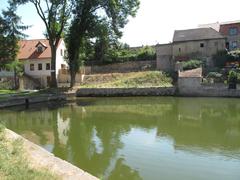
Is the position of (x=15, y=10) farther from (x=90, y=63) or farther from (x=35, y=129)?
(x=35, y=129)

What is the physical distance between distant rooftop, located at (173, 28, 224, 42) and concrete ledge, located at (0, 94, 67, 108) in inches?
755

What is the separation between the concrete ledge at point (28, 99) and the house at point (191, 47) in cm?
1575

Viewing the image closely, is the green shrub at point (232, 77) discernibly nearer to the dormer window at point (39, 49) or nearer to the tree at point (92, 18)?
the tree at point (92, 18)

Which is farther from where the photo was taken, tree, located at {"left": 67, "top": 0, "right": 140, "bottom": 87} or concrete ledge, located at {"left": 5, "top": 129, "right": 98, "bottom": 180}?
tree, located at {"left": 67, "top": 0, "right": 140, "bottom": 87}

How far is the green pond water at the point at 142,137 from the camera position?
12.4 meters

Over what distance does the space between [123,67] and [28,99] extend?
741 inches

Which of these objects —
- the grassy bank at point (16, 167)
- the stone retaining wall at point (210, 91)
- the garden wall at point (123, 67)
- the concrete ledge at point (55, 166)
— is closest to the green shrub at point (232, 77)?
the stone retaining wall at point (210, 91)

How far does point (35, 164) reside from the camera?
33.8 ft

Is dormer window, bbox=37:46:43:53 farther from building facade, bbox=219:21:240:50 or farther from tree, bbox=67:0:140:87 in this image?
building facade, bbox=219:21:240:50

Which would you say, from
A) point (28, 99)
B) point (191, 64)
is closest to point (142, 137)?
point (28, 99)

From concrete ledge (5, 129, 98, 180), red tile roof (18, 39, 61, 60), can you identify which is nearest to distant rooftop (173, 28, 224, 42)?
red tile roof (18, 39, 61, 60)

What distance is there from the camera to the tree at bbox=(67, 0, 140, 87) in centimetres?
3884

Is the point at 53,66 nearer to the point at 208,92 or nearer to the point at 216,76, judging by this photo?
the point at 208,92

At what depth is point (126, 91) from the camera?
41.1m
